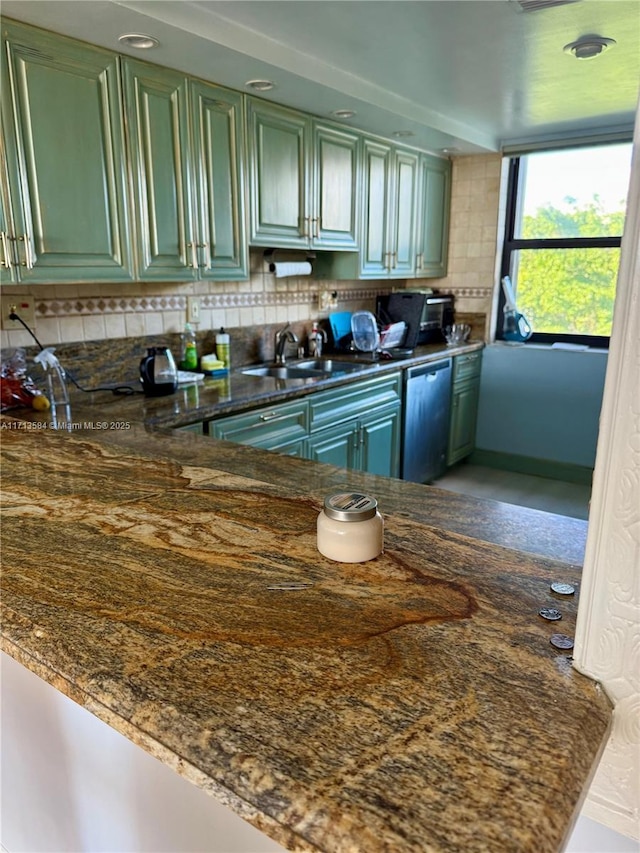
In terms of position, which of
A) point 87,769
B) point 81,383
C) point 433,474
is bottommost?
point 433,474

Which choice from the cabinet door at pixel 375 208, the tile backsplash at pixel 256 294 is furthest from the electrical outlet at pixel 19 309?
the cabinet door at pixel 375 208

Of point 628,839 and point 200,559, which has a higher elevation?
point 200,559

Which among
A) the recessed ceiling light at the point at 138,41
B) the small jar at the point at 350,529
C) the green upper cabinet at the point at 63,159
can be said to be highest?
the recessed ceiling light at the point at 138,41

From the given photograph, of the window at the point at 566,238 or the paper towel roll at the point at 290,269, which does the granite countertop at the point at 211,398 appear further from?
the window at the point at 566,238

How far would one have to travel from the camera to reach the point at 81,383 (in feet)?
8.31

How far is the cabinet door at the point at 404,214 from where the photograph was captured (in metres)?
3.83

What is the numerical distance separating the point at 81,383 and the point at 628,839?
94.5 inches

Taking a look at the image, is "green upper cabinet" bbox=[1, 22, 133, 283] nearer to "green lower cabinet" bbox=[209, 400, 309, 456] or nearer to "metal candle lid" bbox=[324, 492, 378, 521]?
"green lower cabinet" bbox=[209, 400, 309, 456]

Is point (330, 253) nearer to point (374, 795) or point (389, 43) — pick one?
point (389, 43)

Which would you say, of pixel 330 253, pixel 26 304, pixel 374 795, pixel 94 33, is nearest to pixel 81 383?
pixel 26 304

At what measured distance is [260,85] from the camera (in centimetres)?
254

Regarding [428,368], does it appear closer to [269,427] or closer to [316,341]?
[316,341]

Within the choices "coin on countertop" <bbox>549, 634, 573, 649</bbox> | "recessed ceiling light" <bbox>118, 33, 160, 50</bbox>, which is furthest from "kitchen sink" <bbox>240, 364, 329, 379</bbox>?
"coin on countertop" <bbox>549, 634, 573, 649</bbox>

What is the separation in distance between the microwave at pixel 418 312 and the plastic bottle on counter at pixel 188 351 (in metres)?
1.66
